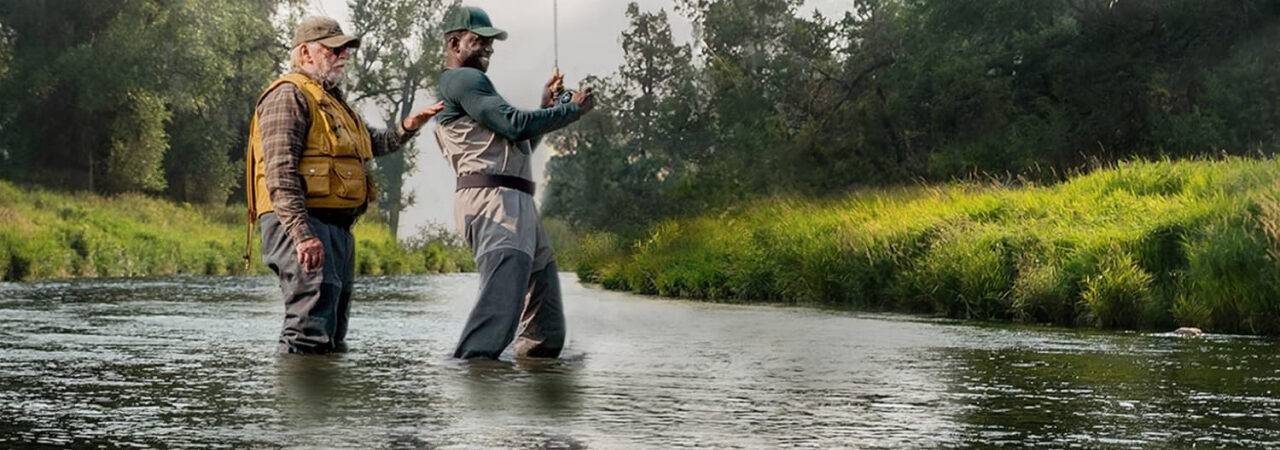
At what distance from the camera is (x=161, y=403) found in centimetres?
735

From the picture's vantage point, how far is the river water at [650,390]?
20.7ft

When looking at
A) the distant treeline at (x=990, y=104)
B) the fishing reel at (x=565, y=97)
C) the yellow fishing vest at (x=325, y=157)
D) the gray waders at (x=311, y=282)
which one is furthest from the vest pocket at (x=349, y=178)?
the distant treeline at (x=990, y=104)

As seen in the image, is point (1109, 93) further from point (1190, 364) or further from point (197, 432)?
point (197, 432)

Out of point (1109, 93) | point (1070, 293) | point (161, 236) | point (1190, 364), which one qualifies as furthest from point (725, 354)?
point (161, 236)

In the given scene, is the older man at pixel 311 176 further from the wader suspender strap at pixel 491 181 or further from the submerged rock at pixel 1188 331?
the submerged rock at pixel 1188 331

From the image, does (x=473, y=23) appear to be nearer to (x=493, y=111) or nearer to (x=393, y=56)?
(x=493, y=111)

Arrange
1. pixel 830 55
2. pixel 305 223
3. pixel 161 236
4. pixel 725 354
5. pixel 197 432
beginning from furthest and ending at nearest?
Answer: pixel 830 55, pixel 161 236, pixel 725 354, pixel 305 223, pixel 197 432

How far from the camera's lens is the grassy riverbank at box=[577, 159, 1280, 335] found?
14.9m

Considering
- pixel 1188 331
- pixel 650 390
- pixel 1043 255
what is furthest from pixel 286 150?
pixel 1043 255

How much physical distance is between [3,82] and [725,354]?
48884 millimetres

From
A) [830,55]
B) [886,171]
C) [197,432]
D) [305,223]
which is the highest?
[830,55]

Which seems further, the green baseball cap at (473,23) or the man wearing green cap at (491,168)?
the green baseball cap at (473,23)

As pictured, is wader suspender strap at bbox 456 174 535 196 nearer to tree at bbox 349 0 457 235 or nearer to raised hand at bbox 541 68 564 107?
raised hand at bbox 541 68 564 107

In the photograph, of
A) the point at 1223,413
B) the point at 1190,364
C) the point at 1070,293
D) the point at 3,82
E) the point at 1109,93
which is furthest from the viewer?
the point at 3,82
